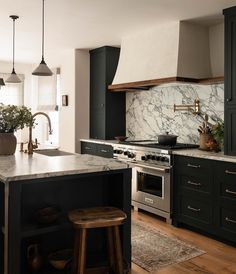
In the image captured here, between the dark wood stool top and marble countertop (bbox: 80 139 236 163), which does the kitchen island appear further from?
marble countertop (bbox: 80 139 236 163)

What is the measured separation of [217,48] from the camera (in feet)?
14.5

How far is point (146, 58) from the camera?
481 cm

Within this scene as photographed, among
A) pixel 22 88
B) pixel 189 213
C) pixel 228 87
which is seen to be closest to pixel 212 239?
pixel 189 213

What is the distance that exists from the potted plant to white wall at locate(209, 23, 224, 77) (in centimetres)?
254

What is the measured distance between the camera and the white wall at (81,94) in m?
5.96

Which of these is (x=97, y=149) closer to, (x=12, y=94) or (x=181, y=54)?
(x=181, y=54)

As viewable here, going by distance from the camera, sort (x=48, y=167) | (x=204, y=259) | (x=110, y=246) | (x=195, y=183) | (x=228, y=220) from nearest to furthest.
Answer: (x=48, y=167) < (x=110, y=246) < (x=204, y=259) < (x=228, y=220) < (x=195, y=183)

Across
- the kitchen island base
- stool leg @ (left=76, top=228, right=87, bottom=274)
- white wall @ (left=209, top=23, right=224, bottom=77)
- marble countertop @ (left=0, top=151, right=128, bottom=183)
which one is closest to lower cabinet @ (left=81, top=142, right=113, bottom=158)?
white wall @ (left=209, top=23, right=224, bottom=77)

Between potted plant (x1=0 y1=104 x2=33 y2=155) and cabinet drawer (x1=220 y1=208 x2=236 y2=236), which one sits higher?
potted plant (x1=0 y1=104 x2=33 y2=155)

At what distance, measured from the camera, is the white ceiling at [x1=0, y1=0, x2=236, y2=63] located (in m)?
3.65

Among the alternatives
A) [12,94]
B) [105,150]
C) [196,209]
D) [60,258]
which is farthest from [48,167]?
[12,94]

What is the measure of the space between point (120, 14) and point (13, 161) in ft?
7.34

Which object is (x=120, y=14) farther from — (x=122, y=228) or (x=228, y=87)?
(x=122, y=228)

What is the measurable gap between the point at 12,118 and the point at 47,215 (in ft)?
3.90
